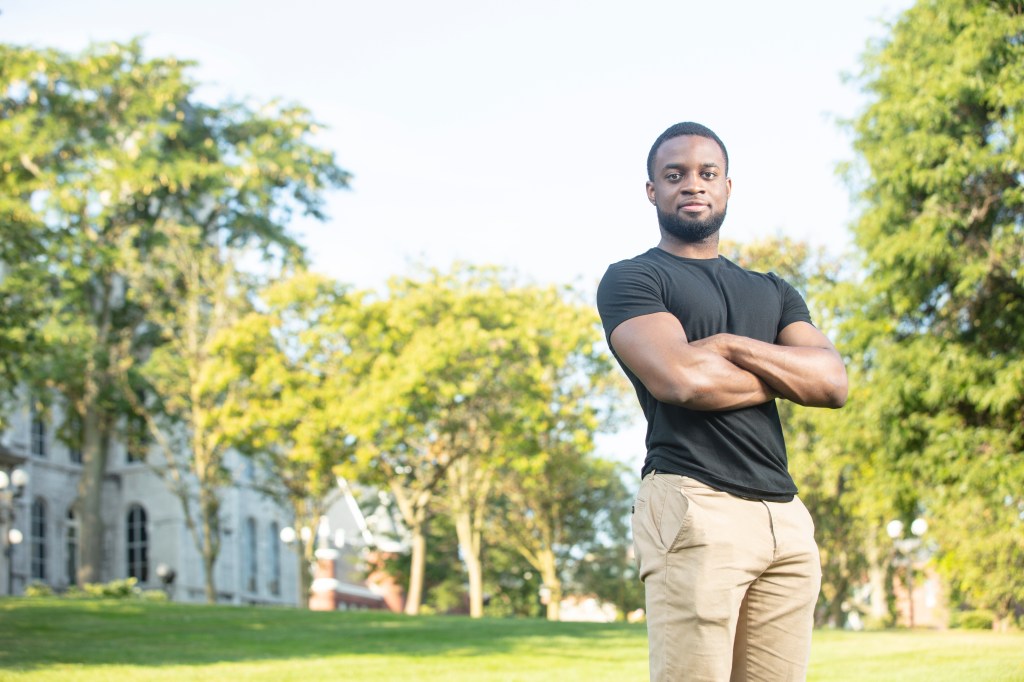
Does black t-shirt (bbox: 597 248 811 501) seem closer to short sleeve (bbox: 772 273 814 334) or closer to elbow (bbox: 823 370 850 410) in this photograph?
short sleeve (bbox: 772 273 814 334)

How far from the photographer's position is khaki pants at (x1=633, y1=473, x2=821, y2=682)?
10.3 feet

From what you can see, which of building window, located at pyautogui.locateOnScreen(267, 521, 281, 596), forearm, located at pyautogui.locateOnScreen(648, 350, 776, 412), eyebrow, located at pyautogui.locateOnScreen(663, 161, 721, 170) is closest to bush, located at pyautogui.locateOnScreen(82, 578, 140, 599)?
building window, located at pyautogui.locateOnScreen(267, 521, 281, 596)

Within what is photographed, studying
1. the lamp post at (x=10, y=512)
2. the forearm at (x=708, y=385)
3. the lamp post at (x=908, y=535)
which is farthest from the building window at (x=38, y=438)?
the forearm at (x=708, y=385)

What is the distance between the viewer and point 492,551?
48.8m

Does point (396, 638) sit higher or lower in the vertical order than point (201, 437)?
lower

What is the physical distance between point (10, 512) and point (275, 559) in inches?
979

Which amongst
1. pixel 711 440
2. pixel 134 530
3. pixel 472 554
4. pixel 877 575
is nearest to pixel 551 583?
pixel 472 554

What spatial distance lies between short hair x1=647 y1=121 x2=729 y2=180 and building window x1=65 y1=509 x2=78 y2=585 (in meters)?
47.1

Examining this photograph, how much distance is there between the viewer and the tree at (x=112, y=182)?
34219 mm

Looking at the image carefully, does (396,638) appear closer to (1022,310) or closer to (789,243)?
(1022,310)

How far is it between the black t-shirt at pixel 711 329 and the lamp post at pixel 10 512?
2837 cm

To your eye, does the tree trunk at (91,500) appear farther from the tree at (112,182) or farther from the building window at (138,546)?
the building window at (138,546)

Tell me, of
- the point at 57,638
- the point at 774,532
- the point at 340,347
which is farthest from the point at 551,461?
the point at 774,532

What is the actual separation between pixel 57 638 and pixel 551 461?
22327 millimetres
